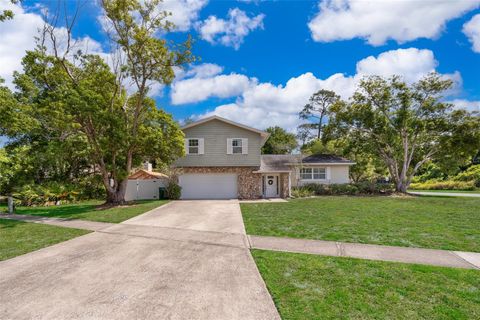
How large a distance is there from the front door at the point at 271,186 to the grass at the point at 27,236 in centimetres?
1490

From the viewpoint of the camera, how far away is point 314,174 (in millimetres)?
25219

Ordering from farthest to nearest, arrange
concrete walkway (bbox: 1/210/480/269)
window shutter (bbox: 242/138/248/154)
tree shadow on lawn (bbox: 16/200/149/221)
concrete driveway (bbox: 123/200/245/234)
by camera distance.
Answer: window shutter (bbox: 242/138/248/154), tree shadow on lawn (bbox: 16/200/149/221), concrete driveway (bbox: 123/200/245/234), concrete walkway (bbox: 1/210/480/269)

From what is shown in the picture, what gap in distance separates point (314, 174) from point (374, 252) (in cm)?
1923

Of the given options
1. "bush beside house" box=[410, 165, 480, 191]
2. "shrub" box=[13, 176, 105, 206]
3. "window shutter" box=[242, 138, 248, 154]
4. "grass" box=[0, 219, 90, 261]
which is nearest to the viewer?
"grass" box=[0, 219, 90, 261]

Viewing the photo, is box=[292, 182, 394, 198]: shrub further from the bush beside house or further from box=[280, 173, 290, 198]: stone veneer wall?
the bush beside house

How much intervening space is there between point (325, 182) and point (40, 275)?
2293 centimetres

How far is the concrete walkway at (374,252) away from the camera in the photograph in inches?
227

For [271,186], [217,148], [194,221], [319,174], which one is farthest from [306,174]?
[194,221]

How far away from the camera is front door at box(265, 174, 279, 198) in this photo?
22047 mm

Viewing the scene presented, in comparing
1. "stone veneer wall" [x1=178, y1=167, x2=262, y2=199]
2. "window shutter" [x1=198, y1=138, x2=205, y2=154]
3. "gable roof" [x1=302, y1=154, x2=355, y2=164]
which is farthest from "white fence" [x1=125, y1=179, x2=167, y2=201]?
"gable roof" [x1=302, y1=154, x2=355, y2=164]

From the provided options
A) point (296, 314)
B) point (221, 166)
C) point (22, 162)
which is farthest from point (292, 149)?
point (296, 314)

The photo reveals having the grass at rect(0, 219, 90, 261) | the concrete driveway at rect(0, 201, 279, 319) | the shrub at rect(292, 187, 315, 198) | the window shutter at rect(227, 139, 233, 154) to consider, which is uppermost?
the window shutter at rect(227, 139, 233, 154)

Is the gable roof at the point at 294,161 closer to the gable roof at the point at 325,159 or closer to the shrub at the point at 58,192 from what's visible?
the gable roof at the point at 325,159

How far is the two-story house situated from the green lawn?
1513 centimetres
